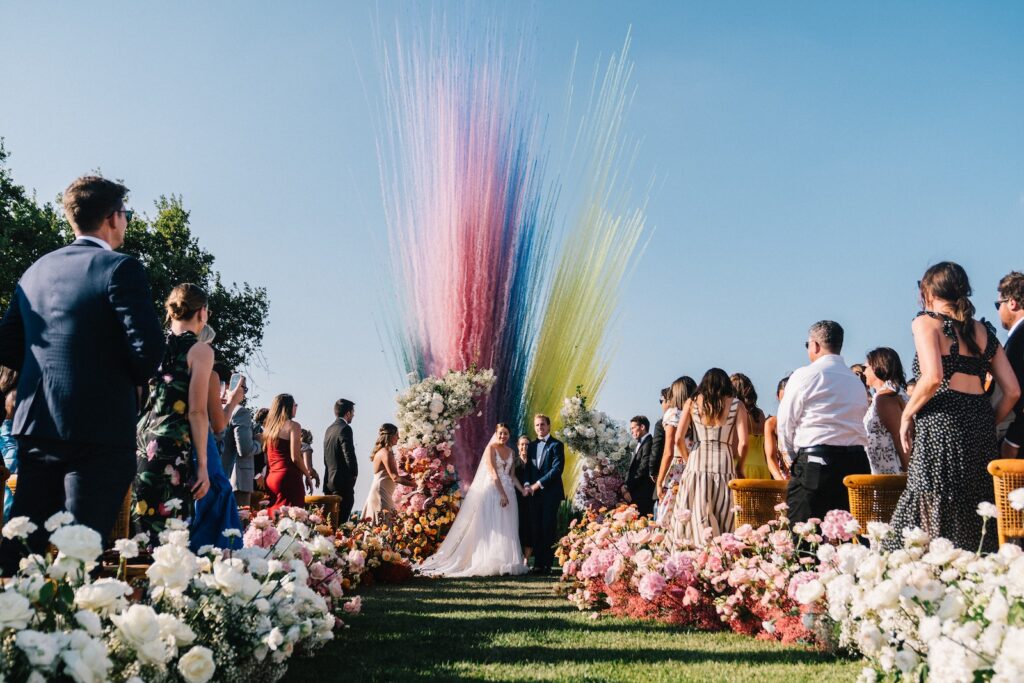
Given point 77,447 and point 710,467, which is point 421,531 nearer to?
point 710,467

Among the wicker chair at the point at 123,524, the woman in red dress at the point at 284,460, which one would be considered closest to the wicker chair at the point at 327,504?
the woman in red dress at the point at 284,460

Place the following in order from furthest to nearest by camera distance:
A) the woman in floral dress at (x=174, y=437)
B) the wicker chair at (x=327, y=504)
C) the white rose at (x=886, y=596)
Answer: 1. the wicker chair at (x=327, y=504)
2. the woman in floral dress at (x=174, y=437)
3. the white rose at (x=886, y=596)

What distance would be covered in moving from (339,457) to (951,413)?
830cm

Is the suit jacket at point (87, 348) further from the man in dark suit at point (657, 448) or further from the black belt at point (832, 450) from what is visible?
the man in dark suit at point (657, 448)

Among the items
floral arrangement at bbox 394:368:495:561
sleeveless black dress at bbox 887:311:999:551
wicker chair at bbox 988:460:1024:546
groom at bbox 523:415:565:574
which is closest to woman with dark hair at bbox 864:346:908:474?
sleeveless black dress at bbox 887:311:999:551

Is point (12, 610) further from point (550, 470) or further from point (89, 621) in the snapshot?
point (550, 470)

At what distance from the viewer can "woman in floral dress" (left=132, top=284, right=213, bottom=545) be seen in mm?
4230

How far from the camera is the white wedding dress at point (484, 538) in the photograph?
457 inches

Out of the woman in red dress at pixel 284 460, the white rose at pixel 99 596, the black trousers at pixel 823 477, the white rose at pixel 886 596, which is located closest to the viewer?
the white rose at pixel 99 596

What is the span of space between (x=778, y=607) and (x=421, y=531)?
25.0ft

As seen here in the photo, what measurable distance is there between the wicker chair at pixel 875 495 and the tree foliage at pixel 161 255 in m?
20.2

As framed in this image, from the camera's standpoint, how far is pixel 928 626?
262cm

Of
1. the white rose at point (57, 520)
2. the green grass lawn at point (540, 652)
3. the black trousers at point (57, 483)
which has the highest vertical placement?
the black trousers at point (57, 483)

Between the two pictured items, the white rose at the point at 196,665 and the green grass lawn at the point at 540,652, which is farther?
the green grass lawn at the point at 540,652
